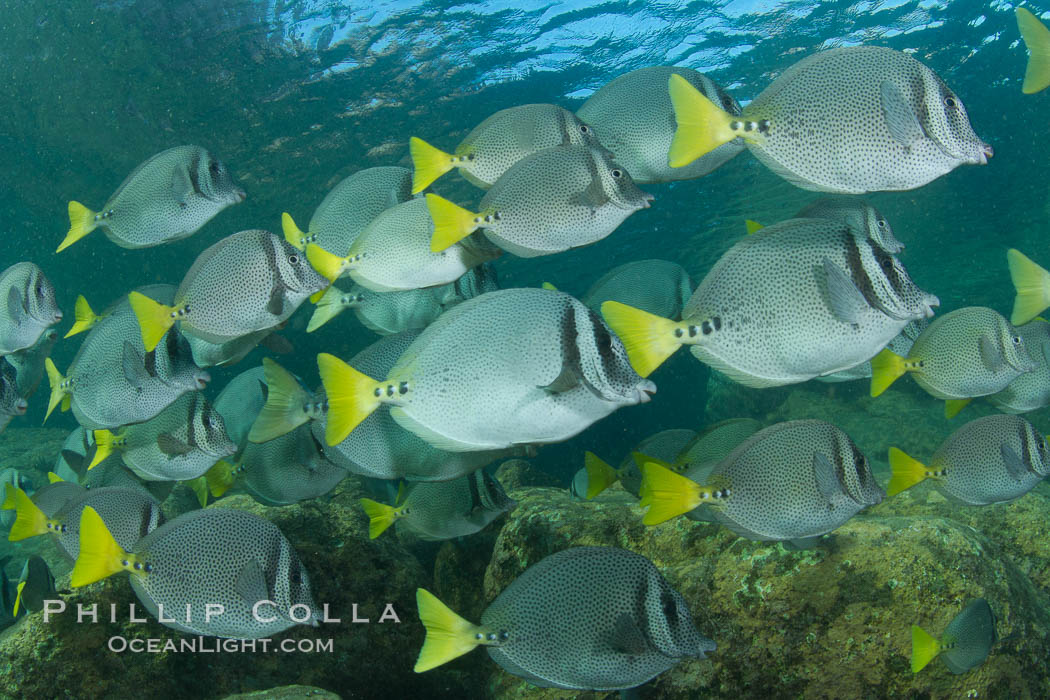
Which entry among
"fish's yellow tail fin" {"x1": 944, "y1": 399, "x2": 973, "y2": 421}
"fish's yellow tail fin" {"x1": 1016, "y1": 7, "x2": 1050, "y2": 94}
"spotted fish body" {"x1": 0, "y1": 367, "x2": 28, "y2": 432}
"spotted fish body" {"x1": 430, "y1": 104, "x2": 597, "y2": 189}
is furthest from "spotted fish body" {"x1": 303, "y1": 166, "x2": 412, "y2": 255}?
"fish's yellow tail fin" {"x1": 944, "y1": 399, "x2": 973, "y2": 421}

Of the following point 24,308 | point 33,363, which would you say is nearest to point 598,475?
point 24,308

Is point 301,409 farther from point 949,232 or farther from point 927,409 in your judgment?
point 949,232

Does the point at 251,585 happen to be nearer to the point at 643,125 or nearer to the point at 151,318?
the point at 151,318

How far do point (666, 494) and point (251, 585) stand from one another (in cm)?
194

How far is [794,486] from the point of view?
2.58 metres

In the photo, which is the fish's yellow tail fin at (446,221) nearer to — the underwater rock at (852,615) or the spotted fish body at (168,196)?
the spotted fish body at (168,196)

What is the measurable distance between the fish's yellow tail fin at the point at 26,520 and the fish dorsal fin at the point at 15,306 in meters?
1.19

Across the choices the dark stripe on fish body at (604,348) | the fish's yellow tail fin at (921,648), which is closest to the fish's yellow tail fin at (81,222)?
the dark stripe on fish body at (604,348)

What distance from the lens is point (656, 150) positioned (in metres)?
3.12

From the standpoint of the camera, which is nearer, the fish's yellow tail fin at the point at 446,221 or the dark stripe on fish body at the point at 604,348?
the dark stripe on fish body at the point at 604,348

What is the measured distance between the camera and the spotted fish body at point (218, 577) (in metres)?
2.64

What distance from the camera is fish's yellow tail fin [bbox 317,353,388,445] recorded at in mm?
2135

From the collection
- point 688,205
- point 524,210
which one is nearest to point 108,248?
point 688,205

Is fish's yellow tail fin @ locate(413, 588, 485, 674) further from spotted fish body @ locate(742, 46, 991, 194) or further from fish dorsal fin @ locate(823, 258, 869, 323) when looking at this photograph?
spotted fish body @ locate(742, 46, 991, 194)
